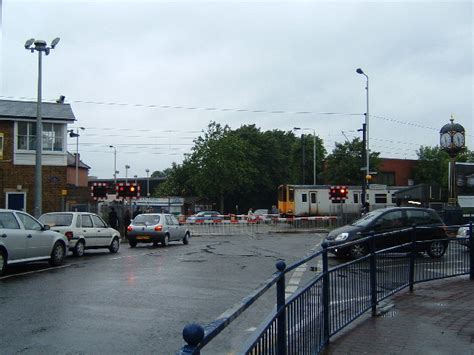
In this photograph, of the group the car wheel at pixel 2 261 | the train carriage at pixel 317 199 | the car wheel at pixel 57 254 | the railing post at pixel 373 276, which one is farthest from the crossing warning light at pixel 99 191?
the train carriage at pixel 317 199

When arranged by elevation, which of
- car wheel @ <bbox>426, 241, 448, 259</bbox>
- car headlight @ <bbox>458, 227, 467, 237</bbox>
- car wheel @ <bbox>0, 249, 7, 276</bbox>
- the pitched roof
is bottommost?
car wheel @ <bbox>0, 249, 7, 276</bbox>

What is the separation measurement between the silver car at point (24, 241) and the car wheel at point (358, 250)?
8.22 m

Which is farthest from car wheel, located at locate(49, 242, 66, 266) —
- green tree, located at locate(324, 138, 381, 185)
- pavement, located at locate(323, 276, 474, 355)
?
green tree, located at locate(324, 138, 381, 185)

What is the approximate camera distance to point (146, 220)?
2441cm

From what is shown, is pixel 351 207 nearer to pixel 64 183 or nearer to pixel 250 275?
pixel 64 183

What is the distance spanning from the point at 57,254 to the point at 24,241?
1.84 metres

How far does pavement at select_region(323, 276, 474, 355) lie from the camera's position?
21.0 feet

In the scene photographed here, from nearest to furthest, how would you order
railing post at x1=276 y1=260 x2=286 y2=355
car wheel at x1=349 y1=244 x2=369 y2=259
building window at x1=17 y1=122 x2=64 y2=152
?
railing post at x1=276 y1=260 x2=286 y2=355 → car wheel at x1=349 y1=244 x2=369 y2=259 → building window at x1=17 y1=122 x2=64 y2=152

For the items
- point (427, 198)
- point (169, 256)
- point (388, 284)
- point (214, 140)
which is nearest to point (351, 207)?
point (427, 198)

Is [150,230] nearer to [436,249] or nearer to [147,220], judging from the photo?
[147,220]

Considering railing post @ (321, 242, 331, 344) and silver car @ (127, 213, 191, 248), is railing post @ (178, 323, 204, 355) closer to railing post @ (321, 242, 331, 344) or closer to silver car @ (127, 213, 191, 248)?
railing post @ (321, 242, 331, 344)

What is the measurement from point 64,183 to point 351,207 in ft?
84.3

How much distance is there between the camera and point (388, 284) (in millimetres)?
9172

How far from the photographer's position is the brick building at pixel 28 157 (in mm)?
32281
